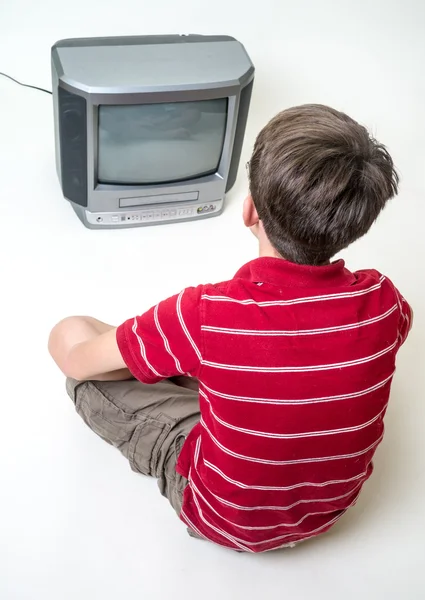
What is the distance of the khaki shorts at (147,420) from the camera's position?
154 centimetres

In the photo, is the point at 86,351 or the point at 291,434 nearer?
the point at 291,434

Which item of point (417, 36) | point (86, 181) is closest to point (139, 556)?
point (86, 181)

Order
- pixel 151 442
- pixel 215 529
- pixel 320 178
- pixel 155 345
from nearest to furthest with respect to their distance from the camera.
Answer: pixel 320 178 → pixel 155 345 → pixel 215 529 → pixel 151 442

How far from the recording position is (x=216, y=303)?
1.17 meters

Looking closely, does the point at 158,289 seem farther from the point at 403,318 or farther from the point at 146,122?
the point at 403,318

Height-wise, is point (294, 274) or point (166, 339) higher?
point (294, 274)

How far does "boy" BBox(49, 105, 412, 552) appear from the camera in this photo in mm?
1143

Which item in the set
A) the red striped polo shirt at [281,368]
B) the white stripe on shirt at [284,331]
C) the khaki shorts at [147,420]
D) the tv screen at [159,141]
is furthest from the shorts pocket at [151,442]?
the tv screen at [159,141]

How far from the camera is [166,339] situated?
1.22 meters

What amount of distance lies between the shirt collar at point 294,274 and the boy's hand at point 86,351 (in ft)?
1.05

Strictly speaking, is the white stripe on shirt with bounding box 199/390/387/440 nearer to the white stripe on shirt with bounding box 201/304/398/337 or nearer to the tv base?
the white stripe on shirt with bounding box 201/304/398/337

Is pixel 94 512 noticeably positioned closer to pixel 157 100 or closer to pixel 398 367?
pixel 398 367

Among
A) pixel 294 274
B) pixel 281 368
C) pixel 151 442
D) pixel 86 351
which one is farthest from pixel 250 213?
pixel 151 442

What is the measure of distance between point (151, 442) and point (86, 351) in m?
0.24
